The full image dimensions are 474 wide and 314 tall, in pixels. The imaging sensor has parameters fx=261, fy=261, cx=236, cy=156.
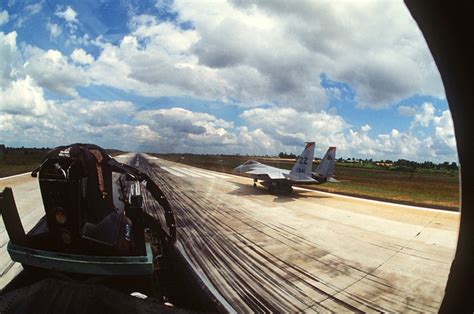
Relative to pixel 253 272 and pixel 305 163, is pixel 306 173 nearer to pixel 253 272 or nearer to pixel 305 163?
pixel 305 163

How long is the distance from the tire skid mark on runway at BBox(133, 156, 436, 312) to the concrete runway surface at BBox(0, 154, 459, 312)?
18mm

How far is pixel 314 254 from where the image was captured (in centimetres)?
717

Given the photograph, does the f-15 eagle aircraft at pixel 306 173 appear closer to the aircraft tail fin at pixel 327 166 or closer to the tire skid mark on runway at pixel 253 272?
the aircraft tail fin at pixel 327 166

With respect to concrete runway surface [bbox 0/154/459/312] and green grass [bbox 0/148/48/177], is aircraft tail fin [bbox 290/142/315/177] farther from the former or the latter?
green grass [bbox 0/148/48/177]

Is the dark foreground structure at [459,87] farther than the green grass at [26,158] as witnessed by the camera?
No

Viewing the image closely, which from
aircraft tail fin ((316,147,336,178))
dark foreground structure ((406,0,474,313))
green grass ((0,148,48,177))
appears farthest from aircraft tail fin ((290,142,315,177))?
dark foreground structure ((406,0,474,313))

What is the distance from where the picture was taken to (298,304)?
455 centimetres

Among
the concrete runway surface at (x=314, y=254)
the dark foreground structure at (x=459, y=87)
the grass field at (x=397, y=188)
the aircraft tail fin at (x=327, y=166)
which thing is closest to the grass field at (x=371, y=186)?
the grass field at (x=397, y=188)

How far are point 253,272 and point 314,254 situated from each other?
2029mm

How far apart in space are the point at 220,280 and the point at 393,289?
3.39 metres

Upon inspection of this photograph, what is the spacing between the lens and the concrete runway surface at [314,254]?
4.71 meters

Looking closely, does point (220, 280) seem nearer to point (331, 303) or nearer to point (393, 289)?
point (331, 303)

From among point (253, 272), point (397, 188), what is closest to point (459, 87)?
point (253, 272)

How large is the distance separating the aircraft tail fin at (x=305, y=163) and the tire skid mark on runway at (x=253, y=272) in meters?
10.3
